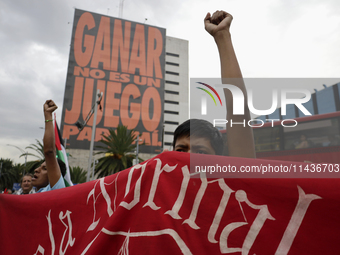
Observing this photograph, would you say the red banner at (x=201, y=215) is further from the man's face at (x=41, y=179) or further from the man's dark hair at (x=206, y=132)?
the man's face at (x=41, y=179)

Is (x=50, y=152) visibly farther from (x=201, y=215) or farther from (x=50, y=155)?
(x=201, y=215)

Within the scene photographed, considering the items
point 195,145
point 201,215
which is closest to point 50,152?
point 195,145

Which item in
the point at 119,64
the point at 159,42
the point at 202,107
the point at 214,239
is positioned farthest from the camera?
the point at 159,42

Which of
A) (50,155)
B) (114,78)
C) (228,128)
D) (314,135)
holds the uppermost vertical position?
(114,78)

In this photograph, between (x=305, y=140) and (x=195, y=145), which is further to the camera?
(x=305, y=140)

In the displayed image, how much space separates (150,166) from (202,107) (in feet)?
1.75

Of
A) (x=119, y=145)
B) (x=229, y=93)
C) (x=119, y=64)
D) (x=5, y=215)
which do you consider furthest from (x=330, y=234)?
(x=119, y=64)

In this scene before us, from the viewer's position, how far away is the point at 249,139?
1.42m

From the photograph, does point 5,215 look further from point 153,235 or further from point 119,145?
point 119,145

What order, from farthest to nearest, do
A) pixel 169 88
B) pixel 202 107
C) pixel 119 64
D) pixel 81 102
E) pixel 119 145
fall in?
1. pixel 169 88
2. pixel 119 64
3. pixel 81 102
4. pixel 119 145
5. pixel 202 107

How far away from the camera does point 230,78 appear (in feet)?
4.86

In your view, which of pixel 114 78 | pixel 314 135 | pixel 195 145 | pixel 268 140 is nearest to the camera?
pixel 195 145

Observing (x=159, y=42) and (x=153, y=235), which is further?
(x=159, y=42)

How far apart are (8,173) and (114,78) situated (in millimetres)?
25793
